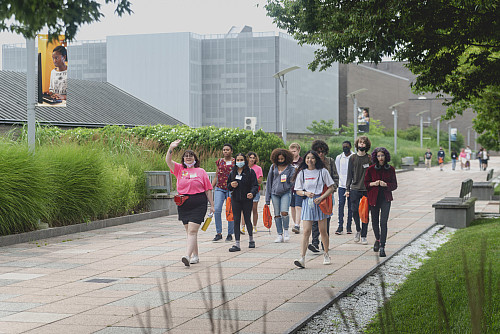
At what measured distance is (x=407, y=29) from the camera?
29.5ft

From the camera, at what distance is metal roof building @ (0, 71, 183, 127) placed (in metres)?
37.5

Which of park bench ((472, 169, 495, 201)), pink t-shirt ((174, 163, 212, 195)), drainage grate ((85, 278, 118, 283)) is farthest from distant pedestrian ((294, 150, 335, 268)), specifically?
park bench ((472, 169, 495, 201))

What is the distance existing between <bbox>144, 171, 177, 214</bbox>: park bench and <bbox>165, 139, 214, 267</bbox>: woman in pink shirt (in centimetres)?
880

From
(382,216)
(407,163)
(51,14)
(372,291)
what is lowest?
(372,291)

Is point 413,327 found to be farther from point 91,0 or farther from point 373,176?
point 373,176

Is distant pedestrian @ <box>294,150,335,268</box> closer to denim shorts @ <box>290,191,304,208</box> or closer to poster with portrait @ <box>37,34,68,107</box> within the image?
denim shorts @ <box>290,191,304,208</box>

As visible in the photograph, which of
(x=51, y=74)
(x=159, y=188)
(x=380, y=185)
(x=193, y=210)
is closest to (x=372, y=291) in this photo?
(x=380, y=185)

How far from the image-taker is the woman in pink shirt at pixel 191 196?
990 cm

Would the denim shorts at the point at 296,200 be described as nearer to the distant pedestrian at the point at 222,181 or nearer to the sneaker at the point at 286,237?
the sneaker at the point at 286,237

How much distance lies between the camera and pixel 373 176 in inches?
427

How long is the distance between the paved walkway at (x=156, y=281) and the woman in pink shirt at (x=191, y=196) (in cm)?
34

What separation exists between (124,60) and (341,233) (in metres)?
67.1

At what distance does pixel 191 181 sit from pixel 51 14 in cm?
585

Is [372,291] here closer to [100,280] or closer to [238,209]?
[100,280]
